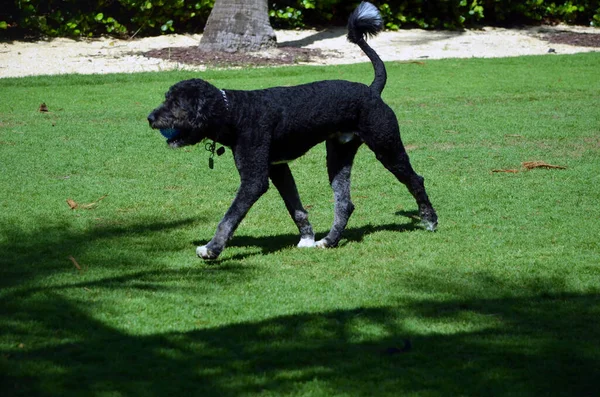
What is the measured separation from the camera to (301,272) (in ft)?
22.4

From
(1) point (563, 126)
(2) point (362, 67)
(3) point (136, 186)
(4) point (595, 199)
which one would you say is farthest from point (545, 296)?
(2) point (362, 67)

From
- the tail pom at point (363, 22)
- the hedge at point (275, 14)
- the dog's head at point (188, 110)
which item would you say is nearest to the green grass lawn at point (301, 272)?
the dog's head at point (188, 110)

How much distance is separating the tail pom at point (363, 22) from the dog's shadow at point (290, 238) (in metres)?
1.66

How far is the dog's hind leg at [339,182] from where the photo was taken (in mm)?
7633

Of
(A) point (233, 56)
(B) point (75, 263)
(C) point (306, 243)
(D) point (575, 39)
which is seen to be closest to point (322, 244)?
(C) point (306, 243)

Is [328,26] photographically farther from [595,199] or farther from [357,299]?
[357,299]

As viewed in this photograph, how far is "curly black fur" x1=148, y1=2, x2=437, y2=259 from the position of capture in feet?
22.4

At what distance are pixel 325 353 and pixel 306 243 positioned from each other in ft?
8.46

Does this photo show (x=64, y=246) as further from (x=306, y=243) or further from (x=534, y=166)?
(x=534, y=166)

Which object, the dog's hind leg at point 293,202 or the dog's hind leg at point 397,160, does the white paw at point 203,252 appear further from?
the dog's hind leg at point 397,160

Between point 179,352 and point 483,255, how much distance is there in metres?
3.04

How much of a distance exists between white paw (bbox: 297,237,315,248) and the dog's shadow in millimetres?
117

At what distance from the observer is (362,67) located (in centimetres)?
1705

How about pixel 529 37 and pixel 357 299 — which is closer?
pixel 357 299
